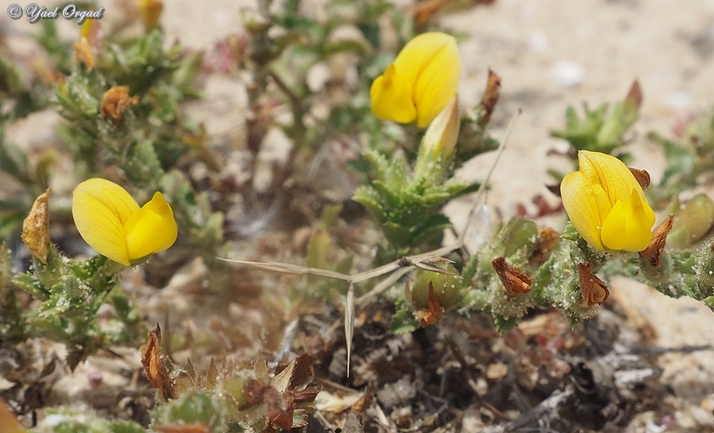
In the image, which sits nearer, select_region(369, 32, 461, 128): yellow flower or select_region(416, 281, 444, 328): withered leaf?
select_region(416, 281, 444, 328): withered leaf

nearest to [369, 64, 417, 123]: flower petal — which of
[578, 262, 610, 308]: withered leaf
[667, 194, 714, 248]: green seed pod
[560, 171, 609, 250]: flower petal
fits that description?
[560, 171, 609, 250]: flower petal

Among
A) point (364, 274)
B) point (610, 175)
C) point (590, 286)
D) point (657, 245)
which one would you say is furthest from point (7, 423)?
point (657, 245)

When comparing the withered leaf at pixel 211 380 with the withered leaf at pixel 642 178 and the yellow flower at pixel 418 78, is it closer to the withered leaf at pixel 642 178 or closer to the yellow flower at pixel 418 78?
the yellow flower at pixel 418 78

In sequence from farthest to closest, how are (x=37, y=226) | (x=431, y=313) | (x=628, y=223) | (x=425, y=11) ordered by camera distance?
(x=425, y=11), (x=431, y=313), (x=37, y=226), (x=628, y=223)

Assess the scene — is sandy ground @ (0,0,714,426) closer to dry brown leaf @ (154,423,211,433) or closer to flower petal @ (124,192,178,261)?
flower petal @ (124,192,178,261)

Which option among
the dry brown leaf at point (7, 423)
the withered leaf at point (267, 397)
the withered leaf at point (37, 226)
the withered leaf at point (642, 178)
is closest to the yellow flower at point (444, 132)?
the withered leaf at point (642, 178)

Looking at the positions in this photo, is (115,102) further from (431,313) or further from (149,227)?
(431,313)
